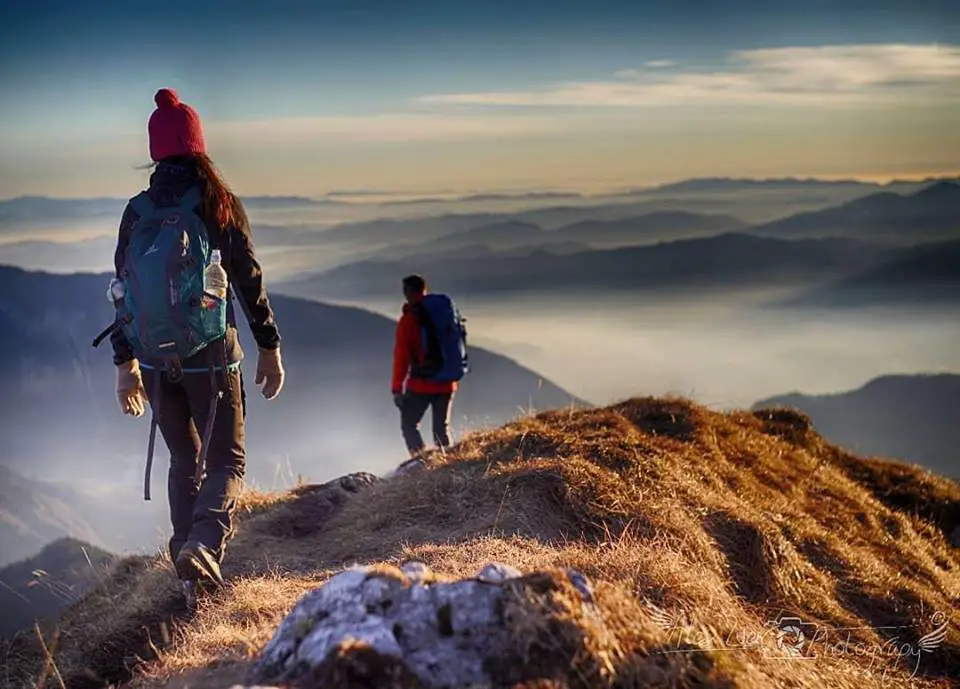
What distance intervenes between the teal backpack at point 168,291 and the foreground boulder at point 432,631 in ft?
8.33

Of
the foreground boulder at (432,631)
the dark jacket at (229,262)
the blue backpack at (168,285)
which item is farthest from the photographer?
the dark jacket at (229,262)

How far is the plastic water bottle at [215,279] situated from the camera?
7.22 metres

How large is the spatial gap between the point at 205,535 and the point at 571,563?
2.63 meters

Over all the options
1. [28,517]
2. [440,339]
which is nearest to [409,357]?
[440,339]

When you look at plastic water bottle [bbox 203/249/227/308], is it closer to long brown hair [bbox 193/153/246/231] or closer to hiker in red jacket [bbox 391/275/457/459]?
long brown hair [bbox 193/153/246/231]

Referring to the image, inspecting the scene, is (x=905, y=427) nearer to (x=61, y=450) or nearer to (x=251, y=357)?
(x=251, y=357)

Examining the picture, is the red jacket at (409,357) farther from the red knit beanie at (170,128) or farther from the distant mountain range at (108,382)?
the distant mountain range at (108,382)

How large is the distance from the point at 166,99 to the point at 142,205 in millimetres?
720

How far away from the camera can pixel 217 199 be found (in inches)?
289

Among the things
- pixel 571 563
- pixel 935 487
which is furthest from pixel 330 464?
pixel 571 563

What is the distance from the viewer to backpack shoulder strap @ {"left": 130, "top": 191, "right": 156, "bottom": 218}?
7.24 m

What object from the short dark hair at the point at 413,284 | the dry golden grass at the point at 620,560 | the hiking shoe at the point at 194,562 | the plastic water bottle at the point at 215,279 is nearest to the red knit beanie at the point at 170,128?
the plastic water bottle at the point at 215,279

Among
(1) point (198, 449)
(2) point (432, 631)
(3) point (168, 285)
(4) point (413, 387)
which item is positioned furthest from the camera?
(4) point (413, 387)

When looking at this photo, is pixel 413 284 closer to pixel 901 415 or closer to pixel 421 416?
pixel 421 416
